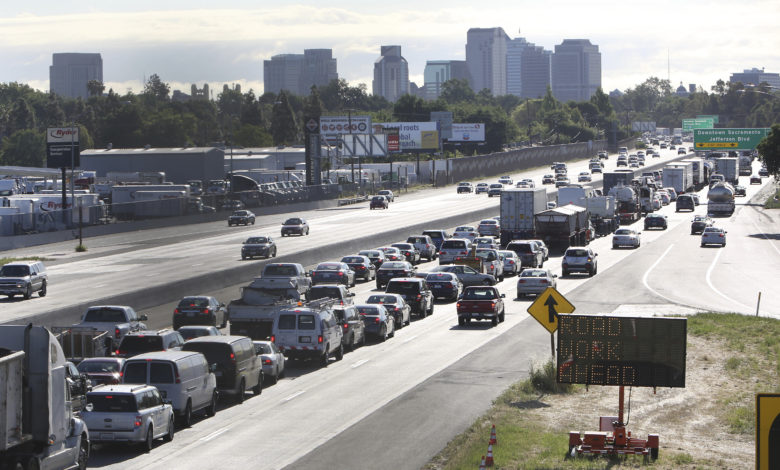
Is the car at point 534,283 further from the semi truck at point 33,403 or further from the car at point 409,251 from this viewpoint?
the semi truck at point 33,403

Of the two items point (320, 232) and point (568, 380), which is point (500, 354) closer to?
point (568, 380)

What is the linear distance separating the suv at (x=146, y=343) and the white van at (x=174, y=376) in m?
4.61

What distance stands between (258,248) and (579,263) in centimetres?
1760

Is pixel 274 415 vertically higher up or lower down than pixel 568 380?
lower down

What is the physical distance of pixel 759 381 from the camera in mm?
29844

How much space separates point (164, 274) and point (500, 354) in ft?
83.9

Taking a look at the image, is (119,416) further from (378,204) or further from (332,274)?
(378,204)

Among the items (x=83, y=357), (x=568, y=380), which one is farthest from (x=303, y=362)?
(x=568, y=380)

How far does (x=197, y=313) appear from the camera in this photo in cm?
3962

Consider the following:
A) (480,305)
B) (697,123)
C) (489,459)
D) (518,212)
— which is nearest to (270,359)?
(489,459)

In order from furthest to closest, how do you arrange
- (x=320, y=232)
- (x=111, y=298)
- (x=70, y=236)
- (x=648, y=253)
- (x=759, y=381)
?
(x=320, y=232)
(x=70, y=236)
(x=648, y=253)
(x=111, y=298)
(x=759, y=381)

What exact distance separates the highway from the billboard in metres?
90.9

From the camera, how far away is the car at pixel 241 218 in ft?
289

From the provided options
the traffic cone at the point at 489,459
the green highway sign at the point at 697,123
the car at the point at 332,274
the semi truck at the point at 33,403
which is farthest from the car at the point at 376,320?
the green highway sign at the point at 697,123
